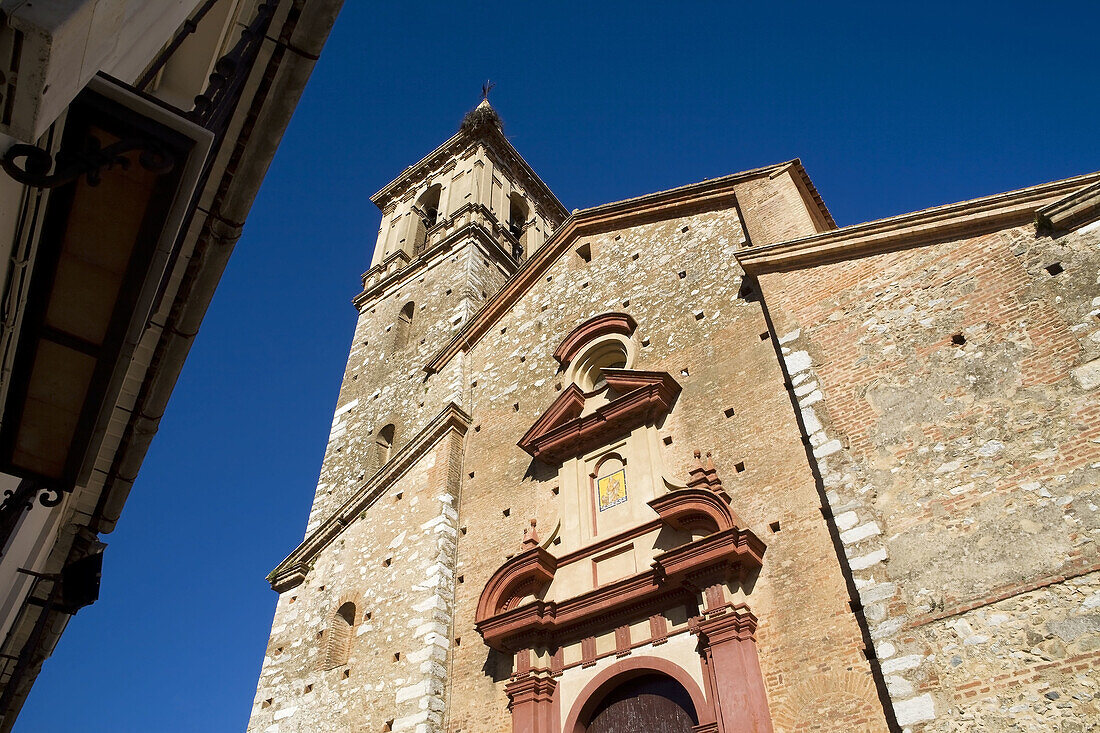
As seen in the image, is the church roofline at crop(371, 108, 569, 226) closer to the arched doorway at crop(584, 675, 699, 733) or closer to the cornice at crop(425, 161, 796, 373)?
the cornice at crop(425, 161, 796, 373)

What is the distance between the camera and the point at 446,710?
29.9 ft

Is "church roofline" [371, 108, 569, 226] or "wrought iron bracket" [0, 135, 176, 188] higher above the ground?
"church roofline" [371, 108, 569, 226]

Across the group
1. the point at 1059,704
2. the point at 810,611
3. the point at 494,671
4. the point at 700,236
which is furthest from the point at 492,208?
the point at 1059,704

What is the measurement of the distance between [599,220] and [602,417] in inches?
181

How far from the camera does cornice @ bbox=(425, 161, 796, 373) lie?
11625 mm

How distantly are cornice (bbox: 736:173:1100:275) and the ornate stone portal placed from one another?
80.3 inches

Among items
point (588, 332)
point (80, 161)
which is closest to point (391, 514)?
point (588, 332)

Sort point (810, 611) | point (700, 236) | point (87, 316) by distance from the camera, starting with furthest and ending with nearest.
Answer: 1. point (700, 236)
2. point (810, 611)
3. point (87, 316)

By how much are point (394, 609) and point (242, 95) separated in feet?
23.3

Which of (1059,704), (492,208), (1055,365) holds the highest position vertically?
(492,208)

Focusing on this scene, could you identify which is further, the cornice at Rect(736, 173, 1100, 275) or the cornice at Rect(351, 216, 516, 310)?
the cornice at Rect(351, 216, 516, 310)

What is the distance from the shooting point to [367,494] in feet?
40.8

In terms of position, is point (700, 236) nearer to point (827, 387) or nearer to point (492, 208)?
point (827, 387)

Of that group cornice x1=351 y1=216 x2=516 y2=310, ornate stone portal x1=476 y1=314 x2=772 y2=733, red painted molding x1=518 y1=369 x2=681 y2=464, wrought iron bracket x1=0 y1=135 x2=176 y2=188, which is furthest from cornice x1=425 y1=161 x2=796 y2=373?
wrought iron bracket x1=0 y1=135 x2=176 y2=188
